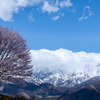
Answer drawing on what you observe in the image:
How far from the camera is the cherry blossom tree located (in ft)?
82.4

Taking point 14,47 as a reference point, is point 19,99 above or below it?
below

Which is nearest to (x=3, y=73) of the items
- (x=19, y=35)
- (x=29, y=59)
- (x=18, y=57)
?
(x=18, y=57)

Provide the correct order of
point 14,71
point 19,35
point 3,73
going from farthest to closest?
point 19,35
point 14,71
point 3,73

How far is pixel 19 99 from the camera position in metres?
26.9

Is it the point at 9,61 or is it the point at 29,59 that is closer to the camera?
the point at 9,61

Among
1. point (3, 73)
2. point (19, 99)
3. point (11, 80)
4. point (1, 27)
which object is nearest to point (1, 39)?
point (1, 27)

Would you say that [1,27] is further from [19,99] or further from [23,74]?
[19,99]

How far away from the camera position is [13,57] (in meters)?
25.9

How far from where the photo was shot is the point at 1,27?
2827cm

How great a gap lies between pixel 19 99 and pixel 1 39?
11.5 metres

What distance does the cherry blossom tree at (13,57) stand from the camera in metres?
25.1

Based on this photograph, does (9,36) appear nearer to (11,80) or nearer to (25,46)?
(25,46)

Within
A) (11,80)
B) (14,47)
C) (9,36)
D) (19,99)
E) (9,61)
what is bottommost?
(19,99)

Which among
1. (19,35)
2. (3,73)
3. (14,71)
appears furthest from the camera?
(19,35)
